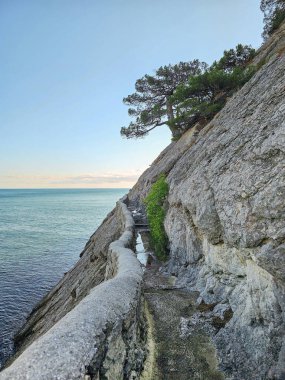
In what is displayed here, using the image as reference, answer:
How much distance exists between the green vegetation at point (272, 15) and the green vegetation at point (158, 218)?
2435 centimetres

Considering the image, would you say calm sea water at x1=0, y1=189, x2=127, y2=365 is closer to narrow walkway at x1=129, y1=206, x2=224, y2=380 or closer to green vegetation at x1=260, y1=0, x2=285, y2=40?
narrow walkway at x1=129, y1=206, x2=224, y2=380

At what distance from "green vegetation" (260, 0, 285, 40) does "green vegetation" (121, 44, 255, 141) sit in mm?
5542

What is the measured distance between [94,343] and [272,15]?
40.5 m

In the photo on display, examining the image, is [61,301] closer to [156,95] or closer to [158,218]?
[158,218]

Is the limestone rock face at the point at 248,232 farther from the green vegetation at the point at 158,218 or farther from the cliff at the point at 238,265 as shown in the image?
the green vegetation at the point at 158,218

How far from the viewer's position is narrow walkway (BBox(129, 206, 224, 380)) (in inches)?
281

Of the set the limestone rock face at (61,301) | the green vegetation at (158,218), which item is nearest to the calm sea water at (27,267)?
the limestone rock face at (61,301)

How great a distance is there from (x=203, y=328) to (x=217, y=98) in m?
20.8

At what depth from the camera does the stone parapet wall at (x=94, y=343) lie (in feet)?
14.8

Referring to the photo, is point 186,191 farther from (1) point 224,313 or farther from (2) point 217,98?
(2) point 217,98

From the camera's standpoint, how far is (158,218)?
19062mm

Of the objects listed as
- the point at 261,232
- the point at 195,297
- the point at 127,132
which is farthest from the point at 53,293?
the point at 127,132

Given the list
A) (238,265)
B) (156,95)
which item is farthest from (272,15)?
(238,265)

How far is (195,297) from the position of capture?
11.2m
